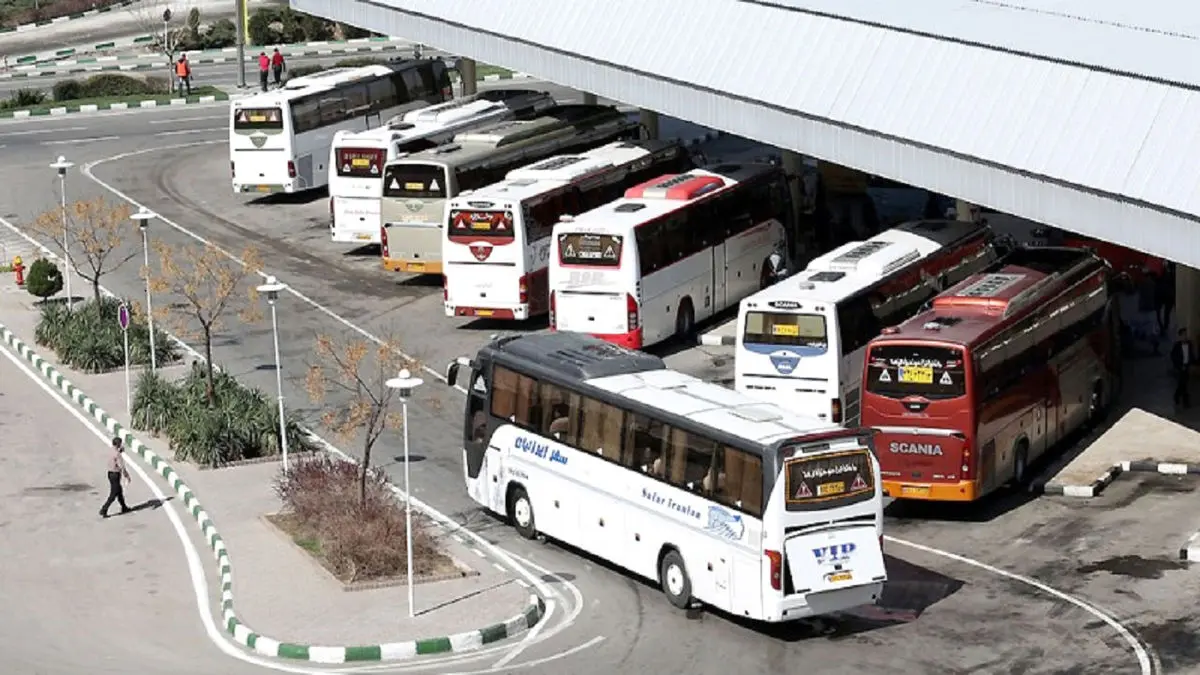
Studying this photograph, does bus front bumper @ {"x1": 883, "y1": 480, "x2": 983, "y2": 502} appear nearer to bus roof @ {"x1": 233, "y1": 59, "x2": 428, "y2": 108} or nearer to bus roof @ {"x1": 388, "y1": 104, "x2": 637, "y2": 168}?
bus roof @ {"x1": 388, "y1": 104, "x2": 637, "y2": 168}

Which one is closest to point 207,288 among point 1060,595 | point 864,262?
point 864,262

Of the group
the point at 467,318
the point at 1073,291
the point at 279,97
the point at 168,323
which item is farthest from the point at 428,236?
the point at 1073,291

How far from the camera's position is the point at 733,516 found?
30234mm

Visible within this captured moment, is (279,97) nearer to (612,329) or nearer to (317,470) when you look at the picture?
(612,329)

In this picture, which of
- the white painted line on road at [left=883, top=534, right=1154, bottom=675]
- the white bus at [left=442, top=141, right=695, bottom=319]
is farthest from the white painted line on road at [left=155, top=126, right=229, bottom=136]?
the white painted line on road at [left=883, top=534, right=1154, bottom=675]

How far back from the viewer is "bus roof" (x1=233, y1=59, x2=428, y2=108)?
2447 inches

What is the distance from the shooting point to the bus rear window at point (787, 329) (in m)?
38.0

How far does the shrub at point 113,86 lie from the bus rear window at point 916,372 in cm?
5255

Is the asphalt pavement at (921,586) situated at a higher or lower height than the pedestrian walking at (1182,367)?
lower

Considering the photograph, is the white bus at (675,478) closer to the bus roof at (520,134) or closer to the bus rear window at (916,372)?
the bus rear window at (916,372)

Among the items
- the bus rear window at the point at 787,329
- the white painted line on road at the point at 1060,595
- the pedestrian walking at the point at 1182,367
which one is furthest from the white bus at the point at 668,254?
the white painted line on road at the point at 1060,595

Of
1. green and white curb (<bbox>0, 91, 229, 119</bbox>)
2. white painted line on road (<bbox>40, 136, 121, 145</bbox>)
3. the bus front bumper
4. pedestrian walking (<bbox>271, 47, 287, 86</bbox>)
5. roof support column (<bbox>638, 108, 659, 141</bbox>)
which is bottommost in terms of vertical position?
white painted line on road (<bbox>40, 136, 121, 145</bbox>)

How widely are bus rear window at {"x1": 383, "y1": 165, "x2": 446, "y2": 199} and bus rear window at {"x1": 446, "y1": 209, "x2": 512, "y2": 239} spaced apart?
326cm

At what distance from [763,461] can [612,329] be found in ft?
51.9
